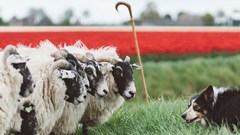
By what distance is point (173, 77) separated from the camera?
1571 centimetres

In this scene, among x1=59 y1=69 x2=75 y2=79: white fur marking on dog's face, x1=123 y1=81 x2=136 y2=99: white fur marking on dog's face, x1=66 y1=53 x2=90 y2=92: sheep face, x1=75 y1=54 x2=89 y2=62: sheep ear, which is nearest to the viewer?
x1=59 y1=69 x2=75 y2=79: white fur marking on dog's face

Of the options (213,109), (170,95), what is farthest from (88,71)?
(170,95)

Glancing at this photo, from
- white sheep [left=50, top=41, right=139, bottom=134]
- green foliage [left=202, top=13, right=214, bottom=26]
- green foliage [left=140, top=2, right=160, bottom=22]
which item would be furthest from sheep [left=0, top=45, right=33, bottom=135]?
green foliage [left=140, top=2, right=160, bottom=22]

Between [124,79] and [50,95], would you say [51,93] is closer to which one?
[50,95]

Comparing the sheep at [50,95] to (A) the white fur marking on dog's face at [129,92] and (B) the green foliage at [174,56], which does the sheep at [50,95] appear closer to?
(A) the white fur marking on dog's face at [129,92]

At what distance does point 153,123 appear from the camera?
8578 mm

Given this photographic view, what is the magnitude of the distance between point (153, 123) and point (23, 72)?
2.52 m

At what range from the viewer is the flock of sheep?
6512mm

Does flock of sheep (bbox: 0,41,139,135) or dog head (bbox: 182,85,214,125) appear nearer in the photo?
flock of sheep (bbox: 0,41,139,135)

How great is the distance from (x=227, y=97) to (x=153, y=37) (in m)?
11.3

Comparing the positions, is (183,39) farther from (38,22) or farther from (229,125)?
(38,22)

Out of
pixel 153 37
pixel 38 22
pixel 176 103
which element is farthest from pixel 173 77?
pixel 38 22

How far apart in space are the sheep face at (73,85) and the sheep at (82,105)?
0.60 meters

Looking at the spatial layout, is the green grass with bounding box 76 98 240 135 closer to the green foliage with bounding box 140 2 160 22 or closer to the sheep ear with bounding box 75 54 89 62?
the sheep ear with bounding box 75 54 89 62
